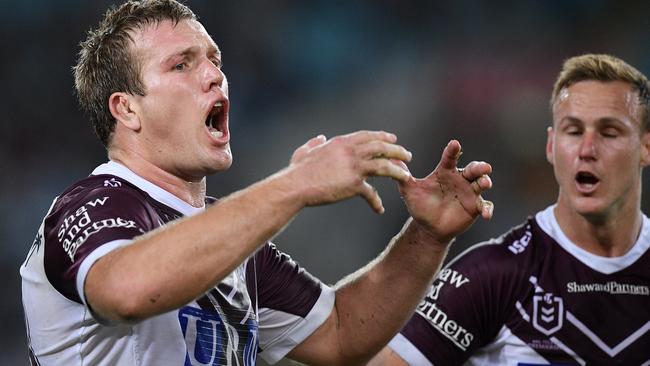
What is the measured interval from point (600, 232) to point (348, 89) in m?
3.95

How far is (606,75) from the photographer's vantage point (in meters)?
4.07

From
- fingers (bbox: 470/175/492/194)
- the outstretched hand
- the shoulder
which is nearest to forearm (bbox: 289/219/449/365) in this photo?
the outstretched hand

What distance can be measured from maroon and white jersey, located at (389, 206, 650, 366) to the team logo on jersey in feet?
3.47

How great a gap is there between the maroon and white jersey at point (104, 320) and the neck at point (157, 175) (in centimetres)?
8

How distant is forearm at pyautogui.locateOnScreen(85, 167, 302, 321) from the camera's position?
7.14 ft

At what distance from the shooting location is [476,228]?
674cm

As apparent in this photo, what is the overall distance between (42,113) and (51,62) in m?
0.47

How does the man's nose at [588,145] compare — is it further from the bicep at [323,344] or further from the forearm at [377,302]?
the bicep at [323,344]

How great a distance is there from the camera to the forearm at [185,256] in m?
2.18

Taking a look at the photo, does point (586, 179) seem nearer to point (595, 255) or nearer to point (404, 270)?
point (595, 255)

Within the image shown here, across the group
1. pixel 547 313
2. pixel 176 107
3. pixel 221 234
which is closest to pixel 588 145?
pixel 547 313

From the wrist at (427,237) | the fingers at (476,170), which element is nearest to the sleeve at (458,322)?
the wrist at (427,237)

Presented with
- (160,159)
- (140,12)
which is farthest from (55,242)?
(140,12)

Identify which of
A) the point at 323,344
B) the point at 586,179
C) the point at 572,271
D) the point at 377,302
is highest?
the point at 586,179
